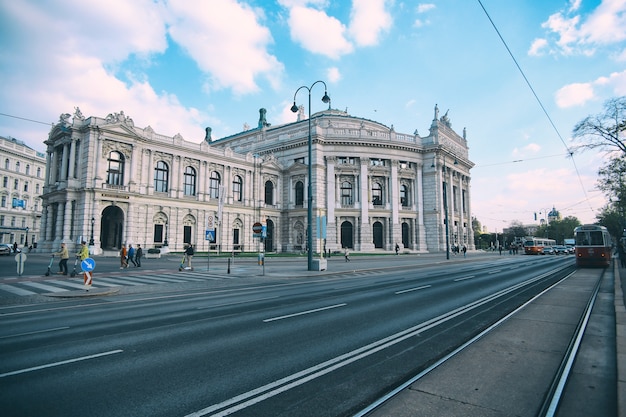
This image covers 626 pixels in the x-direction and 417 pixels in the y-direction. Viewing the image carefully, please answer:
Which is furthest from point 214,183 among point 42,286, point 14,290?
point 14,290

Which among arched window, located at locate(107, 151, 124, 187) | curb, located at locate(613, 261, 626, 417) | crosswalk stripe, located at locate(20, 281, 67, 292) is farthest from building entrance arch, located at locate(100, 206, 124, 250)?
curb, located at locate(613, 261, 626, 417)

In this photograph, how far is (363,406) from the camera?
377cm

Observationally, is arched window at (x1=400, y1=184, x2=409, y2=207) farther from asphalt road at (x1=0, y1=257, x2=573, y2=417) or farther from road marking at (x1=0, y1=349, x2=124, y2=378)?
road marking at (x1=0, y1=349, x2=124, y2=378)

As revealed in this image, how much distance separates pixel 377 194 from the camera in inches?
2186

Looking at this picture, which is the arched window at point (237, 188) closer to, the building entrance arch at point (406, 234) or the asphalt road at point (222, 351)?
the building entrance arch at point (406, 234)

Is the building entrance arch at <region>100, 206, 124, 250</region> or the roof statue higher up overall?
the roof statue

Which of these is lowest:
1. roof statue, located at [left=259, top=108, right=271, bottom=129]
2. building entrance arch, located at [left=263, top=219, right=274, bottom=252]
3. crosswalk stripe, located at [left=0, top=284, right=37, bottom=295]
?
crosswalk stripe, located at [left=0, top=284, right=37, bottom=295]

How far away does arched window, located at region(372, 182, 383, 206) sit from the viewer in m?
55.2

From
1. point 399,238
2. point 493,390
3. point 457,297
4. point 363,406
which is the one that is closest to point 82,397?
point 363,406

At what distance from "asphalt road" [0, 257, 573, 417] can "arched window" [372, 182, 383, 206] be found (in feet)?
145

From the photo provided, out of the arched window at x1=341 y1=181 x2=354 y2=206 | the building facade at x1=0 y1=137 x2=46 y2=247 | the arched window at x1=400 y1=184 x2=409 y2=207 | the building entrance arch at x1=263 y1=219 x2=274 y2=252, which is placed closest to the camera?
the building entrance arch at x1=263 y1=219 x2=274 y2=252

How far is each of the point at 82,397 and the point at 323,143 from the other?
50.5 m

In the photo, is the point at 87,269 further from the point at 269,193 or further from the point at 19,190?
the point at 19,190

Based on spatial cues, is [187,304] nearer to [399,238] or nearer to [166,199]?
[166,199]
